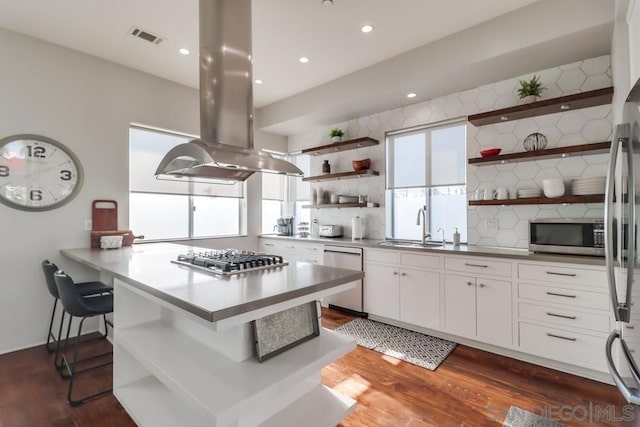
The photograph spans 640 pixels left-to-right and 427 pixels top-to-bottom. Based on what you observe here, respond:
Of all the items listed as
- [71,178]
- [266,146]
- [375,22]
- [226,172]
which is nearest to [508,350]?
[226,172]

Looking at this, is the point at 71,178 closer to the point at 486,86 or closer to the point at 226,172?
the point at 226,172

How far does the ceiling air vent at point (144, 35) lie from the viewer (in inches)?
112

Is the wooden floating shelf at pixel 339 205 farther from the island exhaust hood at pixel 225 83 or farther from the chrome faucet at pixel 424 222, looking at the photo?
the island exhaust hood at pixel 225 83

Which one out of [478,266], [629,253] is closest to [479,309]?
[478,266]

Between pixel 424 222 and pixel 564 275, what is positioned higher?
pixel 424 222

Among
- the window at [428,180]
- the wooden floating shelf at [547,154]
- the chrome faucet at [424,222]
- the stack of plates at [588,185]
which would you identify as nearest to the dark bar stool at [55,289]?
the chrome faucet at [424,222]

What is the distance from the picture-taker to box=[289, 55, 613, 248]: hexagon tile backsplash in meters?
2.67

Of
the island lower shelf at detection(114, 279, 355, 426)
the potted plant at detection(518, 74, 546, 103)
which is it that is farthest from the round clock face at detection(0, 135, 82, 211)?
the potted plant at detection(518, 74, 546, 103)

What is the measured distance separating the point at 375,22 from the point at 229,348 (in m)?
2.87

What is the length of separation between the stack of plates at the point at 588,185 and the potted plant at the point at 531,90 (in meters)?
0.85

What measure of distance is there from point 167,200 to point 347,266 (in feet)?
8.30

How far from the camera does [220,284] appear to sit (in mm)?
1606

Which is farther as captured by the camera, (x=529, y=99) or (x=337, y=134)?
(x=337, y=134)
